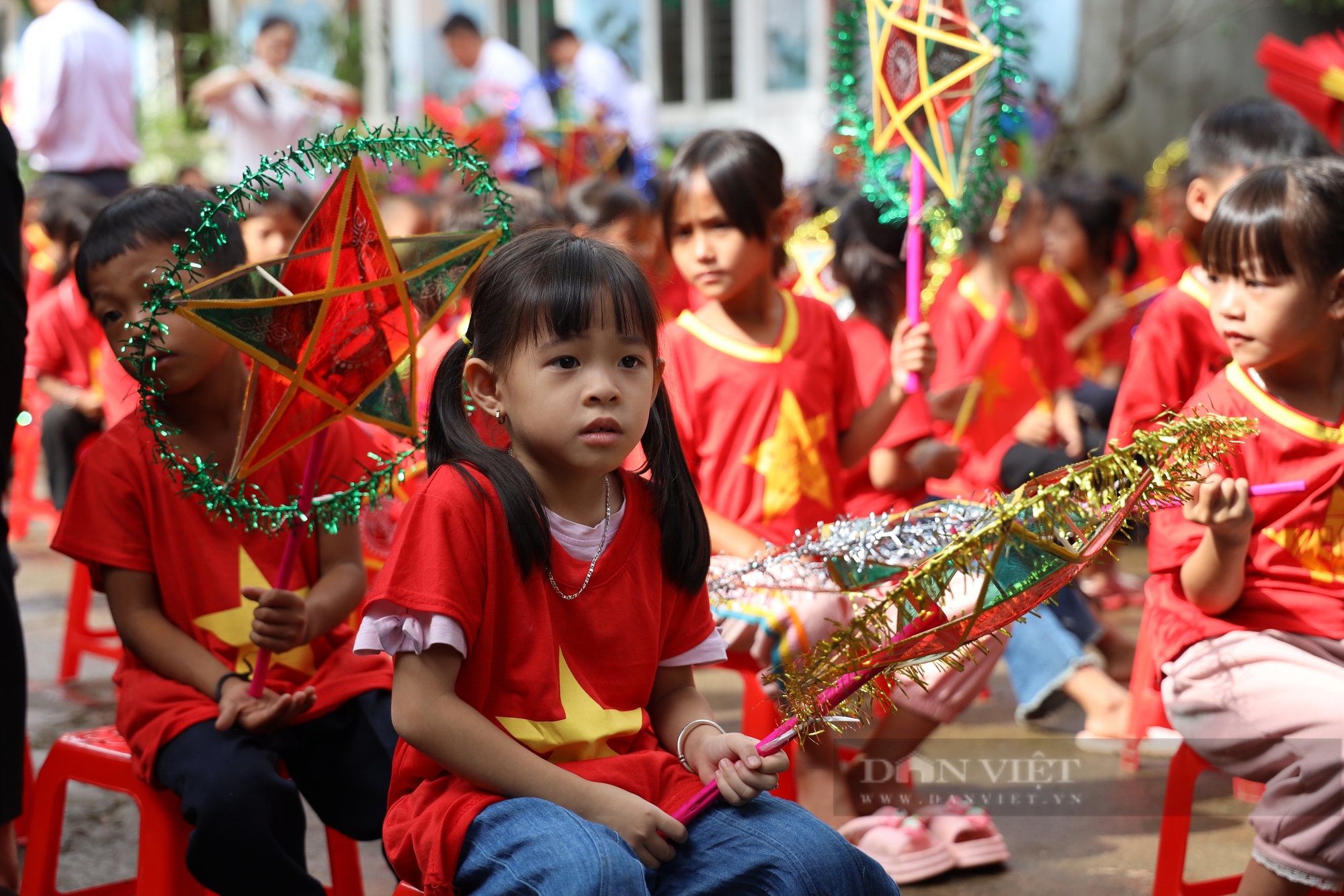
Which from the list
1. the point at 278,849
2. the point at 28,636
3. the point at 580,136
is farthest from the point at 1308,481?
the point at 580,136

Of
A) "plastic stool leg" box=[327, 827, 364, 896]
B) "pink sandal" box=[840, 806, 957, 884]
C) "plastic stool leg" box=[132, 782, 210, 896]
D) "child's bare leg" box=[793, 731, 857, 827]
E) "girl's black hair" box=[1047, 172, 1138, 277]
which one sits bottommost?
"pink sandal" box=[840, 806, 957, 884]

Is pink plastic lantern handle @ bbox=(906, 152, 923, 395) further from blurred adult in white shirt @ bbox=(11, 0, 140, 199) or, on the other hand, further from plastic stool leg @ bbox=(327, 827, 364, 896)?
blurred adult in white shirt @ bbox=(11, 0, 140, 199)

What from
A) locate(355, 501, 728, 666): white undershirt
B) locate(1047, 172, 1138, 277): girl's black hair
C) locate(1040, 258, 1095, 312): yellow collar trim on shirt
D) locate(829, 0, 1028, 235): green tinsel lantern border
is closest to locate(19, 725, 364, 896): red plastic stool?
locate(355, 501, 728, 666): white undershirt

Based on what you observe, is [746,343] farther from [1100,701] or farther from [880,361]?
[1100,701]

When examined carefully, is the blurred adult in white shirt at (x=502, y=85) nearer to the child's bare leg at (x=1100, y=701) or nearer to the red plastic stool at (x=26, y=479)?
the red plastic stool at (x=26, y=479)

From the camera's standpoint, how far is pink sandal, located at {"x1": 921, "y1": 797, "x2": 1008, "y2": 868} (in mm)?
2361

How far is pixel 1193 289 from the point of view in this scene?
2.50 metres

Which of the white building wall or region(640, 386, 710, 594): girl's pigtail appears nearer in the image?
region(640, 386, 710, 594): girl's pigtail

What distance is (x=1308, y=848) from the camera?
70.1 inches

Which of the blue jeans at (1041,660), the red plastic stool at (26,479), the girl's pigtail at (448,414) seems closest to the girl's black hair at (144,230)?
the girl's pigtail at (448,414)

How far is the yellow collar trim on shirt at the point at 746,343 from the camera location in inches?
102

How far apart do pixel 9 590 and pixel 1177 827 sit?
193 cm

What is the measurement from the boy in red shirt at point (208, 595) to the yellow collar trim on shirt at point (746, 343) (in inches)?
34.0

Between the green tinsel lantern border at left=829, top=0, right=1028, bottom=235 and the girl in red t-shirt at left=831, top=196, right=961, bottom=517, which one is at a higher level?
the green tinsel lantern border at left=829, top=0, right=1028, bottom=235
